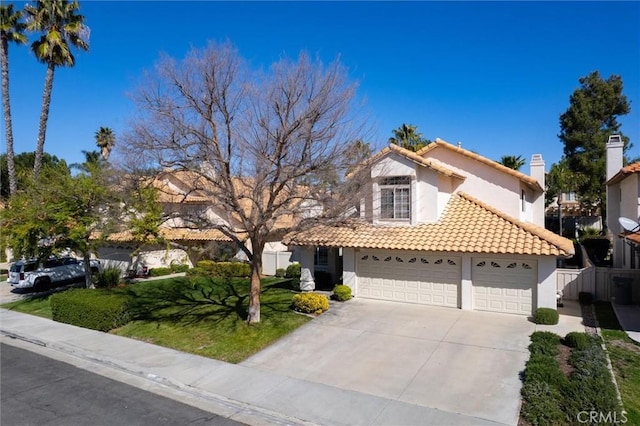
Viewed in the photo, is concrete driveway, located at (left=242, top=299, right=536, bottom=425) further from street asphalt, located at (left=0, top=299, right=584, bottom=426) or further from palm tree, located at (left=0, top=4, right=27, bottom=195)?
palm tree, located at (left=0, top=4, right=27, bottom=195)

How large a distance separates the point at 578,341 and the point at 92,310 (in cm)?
1547

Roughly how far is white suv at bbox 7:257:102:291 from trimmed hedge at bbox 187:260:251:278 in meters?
6.19

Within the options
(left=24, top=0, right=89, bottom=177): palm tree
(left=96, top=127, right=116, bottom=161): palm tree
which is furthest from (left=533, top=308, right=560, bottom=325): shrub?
(left=96, top=127, right=116, bottom=161): palm tree

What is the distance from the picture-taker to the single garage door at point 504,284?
→ 1442cm

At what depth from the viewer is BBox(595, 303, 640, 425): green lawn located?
7830 millimetres

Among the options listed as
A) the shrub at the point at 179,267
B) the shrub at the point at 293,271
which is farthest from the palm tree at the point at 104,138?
the shrub at the point at 293,271

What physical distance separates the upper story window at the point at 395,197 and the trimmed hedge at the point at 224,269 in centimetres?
1031

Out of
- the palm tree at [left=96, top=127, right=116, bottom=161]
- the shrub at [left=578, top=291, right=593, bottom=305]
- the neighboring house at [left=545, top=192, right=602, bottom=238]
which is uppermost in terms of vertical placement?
the palm tree at [left=96, top=127, right=116, bottom=161]

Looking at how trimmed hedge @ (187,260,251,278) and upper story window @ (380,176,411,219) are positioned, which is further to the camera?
trimmed hedge @ (187,260,251,278)

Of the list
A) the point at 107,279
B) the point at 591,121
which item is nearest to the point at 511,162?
the point at 591,121

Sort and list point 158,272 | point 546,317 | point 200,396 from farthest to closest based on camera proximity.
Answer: point 158,272 < point 546,317 < point 200,396

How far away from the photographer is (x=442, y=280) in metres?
16.0

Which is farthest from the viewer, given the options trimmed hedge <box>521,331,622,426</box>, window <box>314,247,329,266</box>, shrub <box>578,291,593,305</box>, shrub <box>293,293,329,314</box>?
window <box>314,247,329,266</box>

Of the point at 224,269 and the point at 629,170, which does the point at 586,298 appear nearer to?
the point at 629,170
